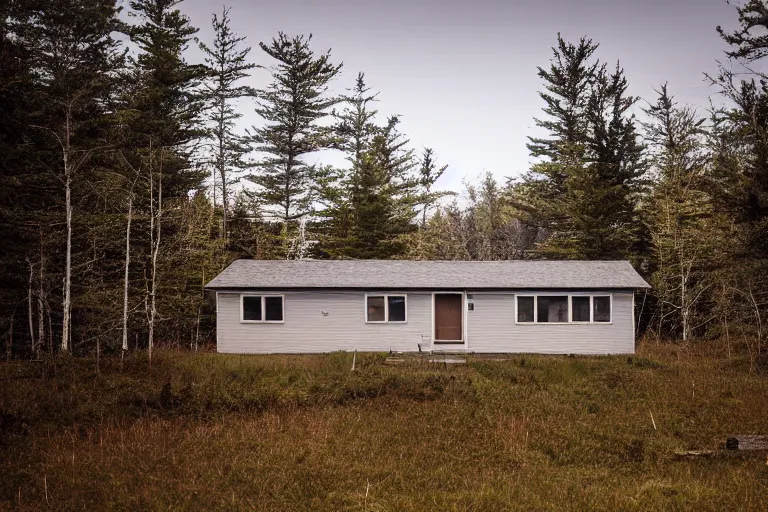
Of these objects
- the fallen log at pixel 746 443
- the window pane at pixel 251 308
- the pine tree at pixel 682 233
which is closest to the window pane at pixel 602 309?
the pine tree at pixel 682 233

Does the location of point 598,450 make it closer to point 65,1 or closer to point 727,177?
point 727,177

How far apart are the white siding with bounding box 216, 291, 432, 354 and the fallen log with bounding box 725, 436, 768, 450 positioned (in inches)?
459

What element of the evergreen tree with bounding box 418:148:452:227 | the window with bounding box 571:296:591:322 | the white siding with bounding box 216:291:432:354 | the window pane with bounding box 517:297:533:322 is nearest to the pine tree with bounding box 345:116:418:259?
the evergreen tree with bounding box 418:148:452:227

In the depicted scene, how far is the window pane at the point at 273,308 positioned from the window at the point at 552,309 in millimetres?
10339

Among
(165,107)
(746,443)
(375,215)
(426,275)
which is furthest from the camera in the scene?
(375,215)

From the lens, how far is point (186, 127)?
2498 centimetres

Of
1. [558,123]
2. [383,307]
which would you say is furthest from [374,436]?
[558,123]

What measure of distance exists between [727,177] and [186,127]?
23.9 m

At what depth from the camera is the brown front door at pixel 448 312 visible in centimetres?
1956

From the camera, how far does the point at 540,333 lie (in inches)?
755

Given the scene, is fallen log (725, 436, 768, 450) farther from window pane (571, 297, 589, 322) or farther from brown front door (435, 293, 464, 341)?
brown front door (435, 293, 464, 341)

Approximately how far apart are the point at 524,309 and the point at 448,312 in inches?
119

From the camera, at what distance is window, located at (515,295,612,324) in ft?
62.7

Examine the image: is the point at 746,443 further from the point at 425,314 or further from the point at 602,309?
the point at 425,314
